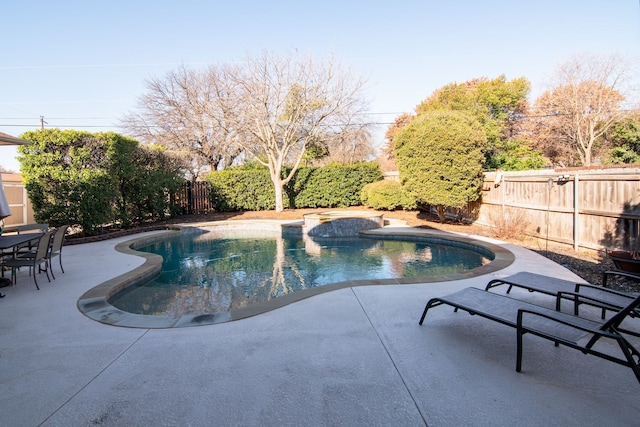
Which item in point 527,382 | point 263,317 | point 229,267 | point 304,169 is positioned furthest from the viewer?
point 304,169

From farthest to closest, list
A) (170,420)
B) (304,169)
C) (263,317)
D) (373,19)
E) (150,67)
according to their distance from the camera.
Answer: (150,67) < (304,169) < (373,19) < (263,317) < (170,420)

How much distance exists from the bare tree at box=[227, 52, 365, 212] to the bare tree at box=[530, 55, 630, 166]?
15.9 metres

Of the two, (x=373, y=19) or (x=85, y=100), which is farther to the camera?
(x=85, y=100)

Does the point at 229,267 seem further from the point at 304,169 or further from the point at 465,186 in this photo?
the point at 304,169

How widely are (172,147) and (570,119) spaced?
87.9 feet

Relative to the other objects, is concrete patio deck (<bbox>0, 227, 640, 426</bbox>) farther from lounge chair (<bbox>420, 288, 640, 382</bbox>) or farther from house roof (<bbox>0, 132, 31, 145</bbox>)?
house roof (<bbox>0, 132, 31, 145</bbox>)

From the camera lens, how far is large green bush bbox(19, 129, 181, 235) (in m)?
8.79

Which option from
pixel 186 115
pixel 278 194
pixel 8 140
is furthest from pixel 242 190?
pixel 8 140

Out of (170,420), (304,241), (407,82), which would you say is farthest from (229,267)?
(407,82)

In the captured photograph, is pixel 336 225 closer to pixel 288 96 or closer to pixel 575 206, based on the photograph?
pixel 575 206

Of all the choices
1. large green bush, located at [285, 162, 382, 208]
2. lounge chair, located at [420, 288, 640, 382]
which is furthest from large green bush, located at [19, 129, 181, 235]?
lounge chair, located at [420, 288, 640, 382]

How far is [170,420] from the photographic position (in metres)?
2.04

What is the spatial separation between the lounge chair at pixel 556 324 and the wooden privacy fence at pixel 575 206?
183 inches

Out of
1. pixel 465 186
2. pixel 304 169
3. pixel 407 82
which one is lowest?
pixel 465 186
